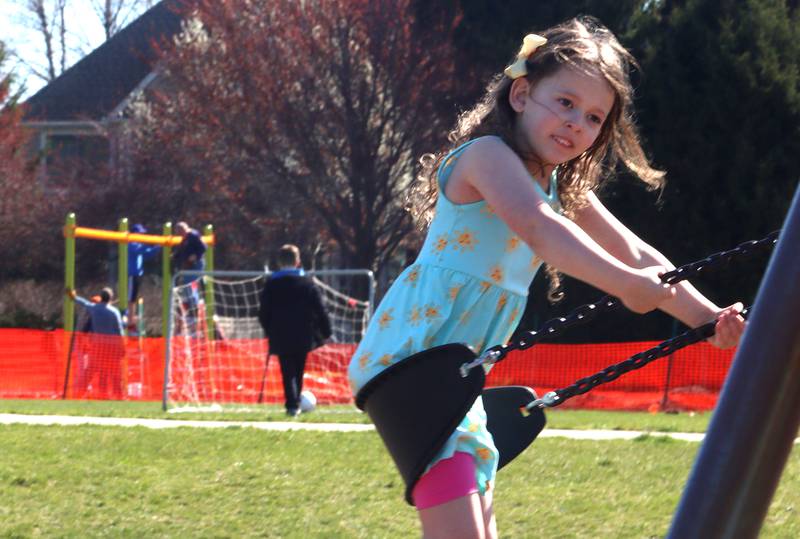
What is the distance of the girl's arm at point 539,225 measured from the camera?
8.40ft

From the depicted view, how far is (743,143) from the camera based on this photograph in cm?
1900

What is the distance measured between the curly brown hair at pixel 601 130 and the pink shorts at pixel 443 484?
616 millimetres

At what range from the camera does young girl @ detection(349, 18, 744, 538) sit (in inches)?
113

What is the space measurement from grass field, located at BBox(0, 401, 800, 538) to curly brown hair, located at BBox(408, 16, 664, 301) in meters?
2.53

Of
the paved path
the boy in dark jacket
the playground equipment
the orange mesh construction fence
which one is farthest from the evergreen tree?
the paved path

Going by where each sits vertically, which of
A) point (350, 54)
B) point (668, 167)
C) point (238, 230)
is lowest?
point (238, 230)

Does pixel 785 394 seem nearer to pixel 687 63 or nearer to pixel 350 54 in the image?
pixel 687 63

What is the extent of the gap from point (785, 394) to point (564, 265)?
1163 mm

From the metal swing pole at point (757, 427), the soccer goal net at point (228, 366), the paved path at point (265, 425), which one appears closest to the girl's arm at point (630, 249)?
the metal swing pole at point (757, 427)

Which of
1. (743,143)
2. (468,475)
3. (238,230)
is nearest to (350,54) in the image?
(238,230)

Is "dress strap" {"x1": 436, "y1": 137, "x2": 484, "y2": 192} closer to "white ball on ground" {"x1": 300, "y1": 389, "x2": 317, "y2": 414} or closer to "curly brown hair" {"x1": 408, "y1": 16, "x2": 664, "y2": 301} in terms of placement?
"curly brown hair" {"x1": 408, "y1": 16, "x2": 664, "y2": 301}

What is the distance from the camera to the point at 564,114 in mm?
2979

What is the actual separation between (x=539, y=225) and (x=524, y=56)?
55 centimetres

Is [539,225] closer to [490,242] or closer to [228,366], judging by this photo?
[490,242]
